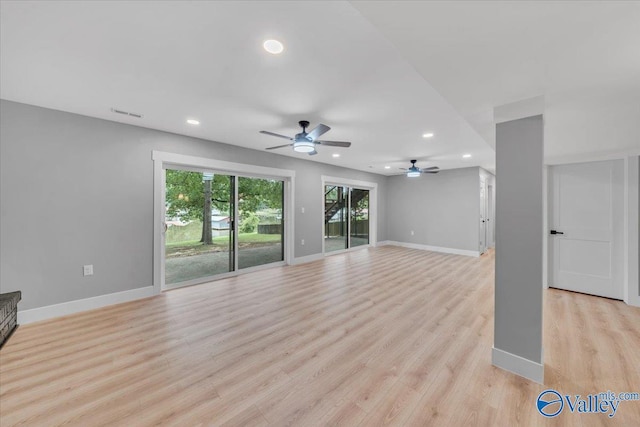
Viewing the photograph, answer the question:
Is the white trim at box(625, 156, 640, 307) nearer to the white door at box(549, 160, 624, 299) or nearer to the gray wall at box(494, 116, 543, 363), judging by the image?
the white door at box(549, 160, 624, 299)

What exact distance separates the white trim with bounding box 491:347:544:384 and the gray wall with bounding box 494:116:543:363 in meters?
0.03

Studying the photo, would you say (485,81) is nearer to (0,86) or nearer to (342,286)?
(342,286)

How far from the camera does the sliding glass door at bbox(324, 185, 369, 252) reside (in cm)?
747

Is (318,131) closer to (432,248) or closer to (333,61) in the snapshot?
(333,61)

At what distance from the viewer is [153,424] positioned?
149 cm

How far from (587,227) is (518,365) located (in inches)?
128

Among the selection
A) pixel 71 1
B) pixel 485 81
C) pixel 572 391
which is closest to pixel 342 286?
pixel 572 391

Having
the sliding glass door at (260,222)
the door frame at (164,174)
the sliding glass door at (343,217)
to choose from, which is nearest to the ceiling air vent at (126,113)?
the door frame at (164,174)

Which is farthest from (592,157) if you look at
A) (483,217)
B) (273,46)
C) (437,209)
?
(273,46)

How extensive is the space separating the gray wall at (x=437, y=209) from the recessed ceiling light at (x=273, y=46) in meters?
6.84

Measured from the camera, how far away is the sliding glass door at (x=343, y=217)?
7470 mm

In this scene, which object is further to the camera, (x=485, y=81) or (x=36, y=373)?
(x=36, y=373)

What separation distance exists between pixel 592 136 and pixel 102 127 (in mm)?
6339

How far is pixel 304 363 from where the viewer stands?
2.09 meters
